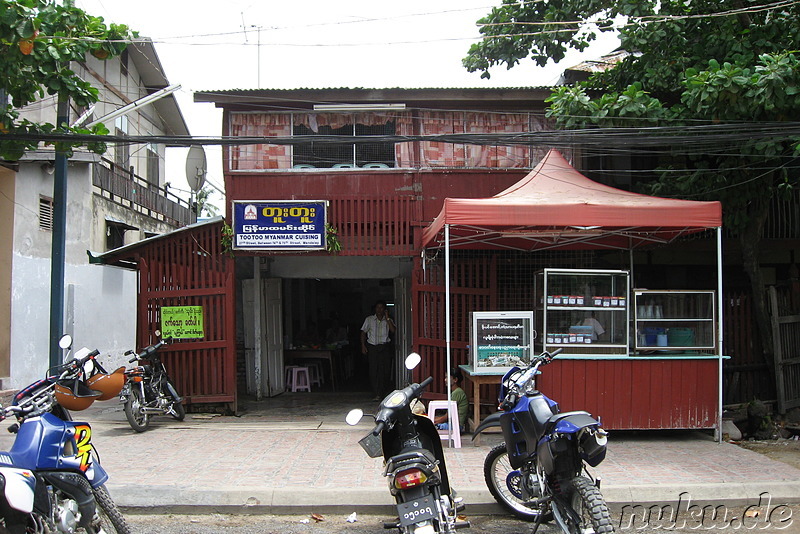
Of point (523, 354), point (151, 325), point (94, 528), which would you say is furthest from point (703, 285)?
point (94, 528)

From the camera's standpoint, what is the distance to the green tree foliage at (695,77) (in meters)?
8.16

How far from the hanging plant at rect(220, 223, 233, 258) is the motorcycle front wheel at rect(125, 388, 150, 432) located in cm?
234

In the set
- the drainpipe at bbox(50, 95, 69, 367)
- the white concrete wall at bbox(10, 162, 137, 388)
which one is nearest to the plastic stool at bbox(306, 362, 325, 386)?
the white concrete wall at bbox(10, 162, 137, 388)

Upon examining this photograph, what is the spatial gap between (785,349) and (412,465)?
7.92 metres

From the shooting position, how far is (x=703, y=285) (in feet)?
38.8

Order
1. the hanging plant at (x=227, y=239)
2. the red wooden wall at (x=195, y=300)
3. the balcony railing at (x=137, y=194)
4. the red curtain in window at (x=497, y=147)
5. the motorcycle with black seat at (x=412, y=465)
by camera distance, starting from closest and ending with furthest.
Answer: the motorcycle with black seat at (x=412, y=465)
the hanging plant at (x=227, y=239)
the red wooden wall at (x=195, y=300)
the red curtain in window at (x=497, y=147)
the balcony railing at (x=137, y=194)

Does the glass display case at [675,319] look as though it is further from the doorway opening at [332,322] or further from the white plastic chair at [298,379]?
the white plastic chair at [298,379]

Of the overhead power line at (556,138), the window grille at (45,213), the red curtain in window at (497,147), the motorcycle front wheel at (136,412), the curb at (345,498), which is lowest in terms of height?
the curb at (345,498)

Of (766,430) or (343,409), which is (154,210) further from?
(766,430)

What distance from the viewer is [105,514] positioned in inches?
188

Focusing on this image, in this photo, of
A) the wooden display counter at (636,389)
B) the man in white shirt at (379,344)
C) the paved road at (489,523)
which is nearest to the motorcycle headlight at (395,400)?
the paved road at (489,523)

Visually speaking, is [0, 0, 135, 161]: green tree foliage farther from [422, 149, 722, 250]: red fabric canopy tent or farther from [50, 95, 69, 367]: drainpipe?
[422, 149, 722, 250]: red fabric canopy tent

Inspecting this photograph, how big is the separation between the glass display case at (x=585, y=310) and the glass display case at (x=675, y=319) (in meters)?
0.27

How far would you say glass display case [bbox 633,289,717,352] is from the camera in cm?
888
